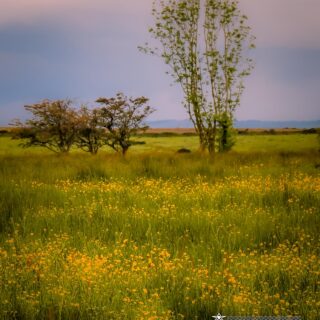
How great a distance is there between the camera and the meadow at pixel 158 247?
480cm

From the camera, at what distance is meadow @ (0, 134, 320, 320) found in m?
4.80

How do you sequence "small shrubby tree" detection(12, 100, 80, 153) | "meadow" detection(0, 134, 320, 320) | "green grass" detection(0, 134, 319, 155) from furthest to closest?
"green grass" detection(0, 134, 319, 155) → "small shrubby tree" detection(12, 100, 80, 153) → "meadow" detection(0, 134, 320, 320)

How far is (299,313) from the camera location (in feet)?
15.2

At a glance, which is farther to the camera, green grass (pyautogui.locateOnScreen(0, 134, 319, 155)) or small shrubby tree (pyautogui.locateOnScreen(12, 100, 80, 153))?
green grass (pyautogui.locateOnScreen(0, 134, 319, 155))

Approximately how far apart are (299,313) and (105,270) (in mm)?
2336

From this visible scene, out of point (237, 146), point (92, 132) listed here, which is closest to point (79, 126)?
point (92, 132)

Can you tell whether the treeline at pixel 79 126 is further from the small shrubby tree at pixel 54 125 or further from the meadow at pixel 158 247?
the meadow at pixel 158 247

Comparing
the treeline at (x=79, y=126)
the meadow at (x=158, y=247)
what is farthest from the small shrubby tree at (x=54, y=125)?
the meadow at (x=158, y=247)

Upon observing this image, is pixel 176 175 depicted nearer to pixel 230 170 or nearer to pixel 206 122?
pixel 230 170

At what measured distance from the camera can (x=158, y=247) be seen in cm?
691

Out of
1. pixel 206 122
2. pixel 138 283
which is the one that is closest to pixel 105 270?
pixel 138 283

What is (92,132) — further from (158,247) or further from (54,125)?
(158,247)

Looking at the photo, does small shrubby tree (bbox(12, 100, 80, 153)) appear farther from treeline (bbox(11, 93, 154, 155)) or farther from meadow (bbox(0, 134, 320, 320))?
meadow (bbox(0, 134, 320, 320))

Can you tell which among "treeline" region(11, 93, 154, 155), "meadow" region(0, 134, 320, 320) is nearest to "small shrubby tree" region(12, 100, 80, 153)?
"treeline" region(11, 93, 154, 155)
